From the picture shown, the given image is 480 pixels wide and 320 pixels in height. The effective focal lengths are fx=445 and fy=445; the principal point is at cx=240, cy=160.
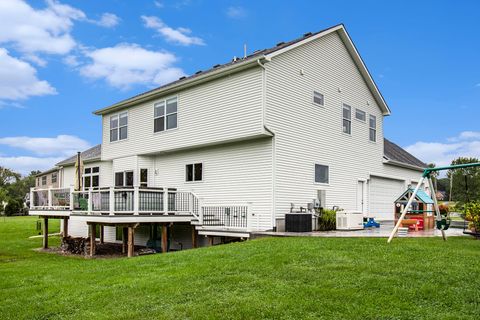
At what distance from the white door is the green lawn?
28.3ft

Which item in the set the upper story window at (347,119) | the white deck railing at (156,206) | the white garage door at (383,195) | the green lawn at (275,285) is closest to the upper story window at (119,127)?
the white deck railing at (156,206)

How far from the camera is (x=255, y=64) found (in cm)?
1509

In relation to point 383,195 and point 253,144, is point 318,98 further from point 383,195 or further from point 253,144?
point 383,195

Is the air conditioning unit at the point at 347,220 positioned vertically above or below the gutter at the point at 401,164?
below

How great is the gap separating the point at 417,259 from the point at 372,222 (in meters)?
10.1

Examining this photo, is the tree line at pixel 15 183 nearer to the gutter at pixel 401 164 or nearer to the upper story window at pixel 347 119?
the gutter at pixel 401 164

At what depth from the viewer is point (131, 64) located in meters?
18.2

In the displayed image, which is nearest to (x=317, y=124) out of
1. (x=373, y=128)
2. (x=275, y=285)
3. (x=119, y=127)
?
(x=373, y=128)

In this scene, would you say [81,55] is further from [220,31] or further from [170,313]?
[170,313]

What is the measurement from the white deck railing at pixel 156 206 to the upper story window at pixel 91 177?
606 cm

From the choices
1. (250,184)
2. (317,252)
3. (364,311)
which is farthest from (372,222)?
(364,311)

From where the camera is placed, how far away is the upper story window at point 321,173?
685 inches

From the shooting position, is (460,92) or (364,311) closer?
(364,311)

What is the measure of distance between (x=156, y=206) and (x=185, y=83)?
4.89 meters
